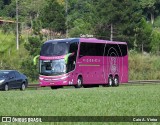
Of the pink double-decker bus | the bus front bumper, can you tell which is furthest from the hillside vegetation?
the bus front bumper

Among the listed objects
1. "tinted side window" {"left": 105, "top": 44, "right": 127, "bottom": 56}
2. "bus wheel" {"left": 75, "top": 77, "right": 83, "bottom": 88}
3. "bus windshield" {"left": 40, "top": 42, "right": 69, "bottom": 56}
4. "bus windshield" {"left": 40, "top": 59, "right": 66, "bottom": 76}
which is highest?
"bus windshield" {"left": 40, "top": 42, "right": 69, "bottom": 56}

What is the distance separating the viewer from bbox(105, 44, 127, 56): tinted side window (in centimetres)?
4312

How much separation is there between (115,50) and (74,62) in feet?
20.9

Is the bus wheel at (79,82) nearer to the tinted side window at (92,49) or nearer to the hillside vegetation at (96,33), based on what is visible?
the tinted side window at (92,49)

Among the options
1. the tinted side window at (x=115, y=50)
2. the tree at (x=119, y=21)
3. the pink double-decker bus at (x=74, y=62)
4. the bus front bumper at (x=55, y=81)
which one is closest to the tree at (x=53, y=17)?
the tree at (x=119, y=21)

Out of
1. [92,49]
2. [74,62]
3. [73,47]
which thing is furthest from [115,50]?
[73,47]

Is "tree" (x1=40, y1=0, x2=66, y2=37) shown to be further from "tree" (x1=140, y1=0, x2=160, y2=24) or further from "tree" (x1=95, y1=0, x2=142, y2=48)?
"tree" (x1=140, y1=0, x2=160, y2=24)

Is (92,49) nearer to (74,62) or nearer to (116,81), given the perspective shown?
(74,62)

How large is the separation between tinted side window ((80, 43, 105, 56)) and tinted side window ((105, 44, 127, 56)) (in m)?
0.97

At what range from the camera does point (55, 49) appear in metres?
38.8

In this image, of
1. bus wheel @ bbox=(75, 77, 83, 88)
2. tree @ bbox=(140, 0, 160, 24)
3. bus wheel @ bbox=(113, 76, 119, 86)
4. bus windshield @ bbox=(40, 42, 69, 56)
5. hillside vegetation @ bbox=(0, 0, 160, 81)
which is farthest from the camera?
tree @ bbox=(140, 0, 160, 24)

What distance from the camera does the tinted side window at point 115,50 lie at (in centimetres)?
4312

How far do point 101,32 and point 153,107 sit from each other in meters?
70.5

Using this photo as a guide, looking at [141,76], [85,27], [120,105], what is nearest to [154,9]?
[85,27]
